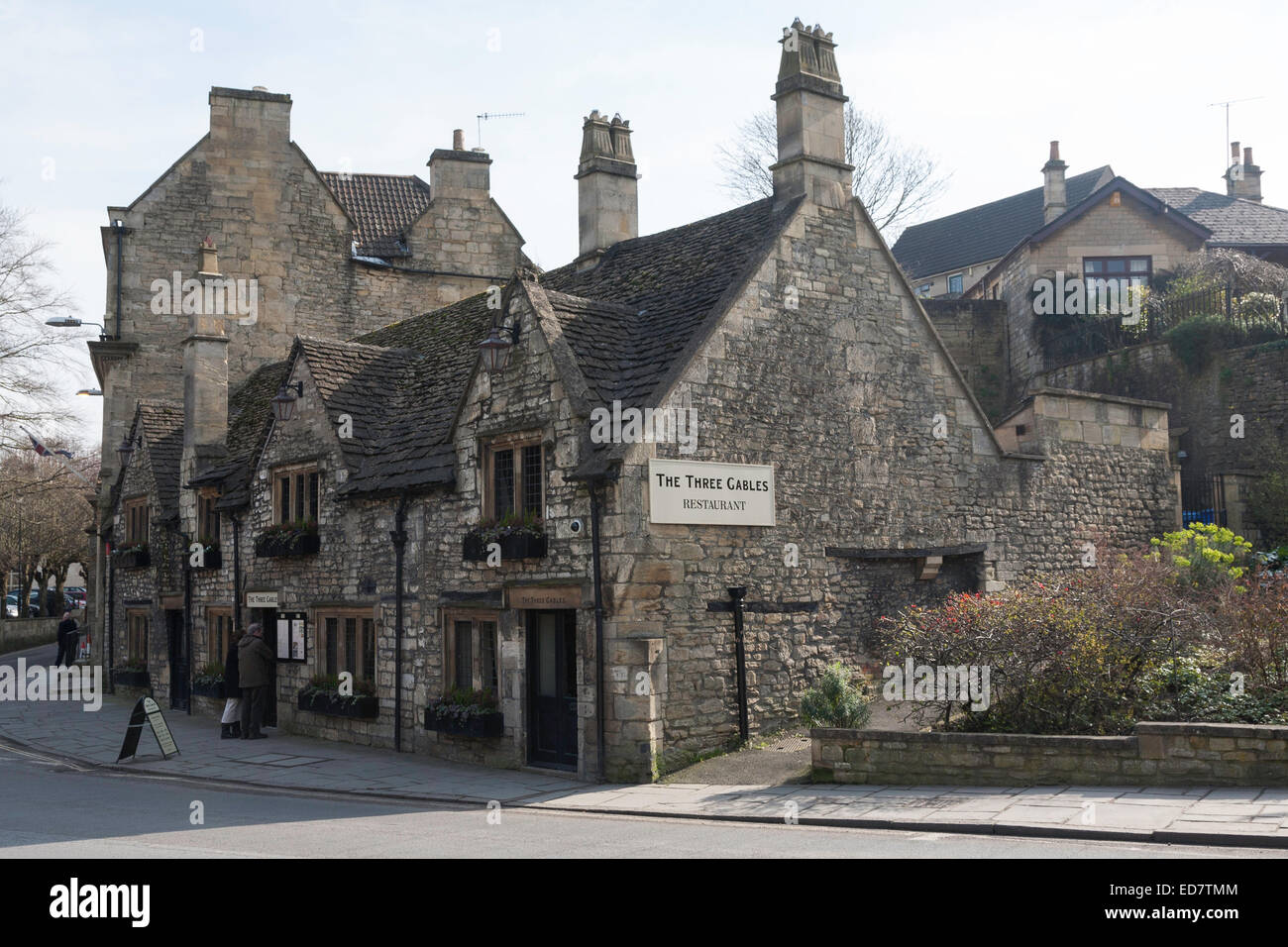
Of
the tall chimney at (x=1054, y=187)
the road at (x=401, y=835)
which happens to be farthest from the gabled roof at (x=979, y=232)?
the road at (x=401, y=835)

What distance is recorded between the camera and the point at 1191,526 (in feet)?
71.1

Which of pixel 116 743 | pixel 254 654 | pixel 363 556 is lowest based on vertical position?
pixel 116 743

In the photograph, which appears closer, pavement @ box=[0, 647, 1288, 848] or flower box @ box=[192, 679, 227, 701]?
pavement @ box=[0, 647, 1288, 848]

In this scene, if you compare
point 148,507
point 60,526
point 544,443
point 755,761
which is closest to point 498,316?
point 544,443

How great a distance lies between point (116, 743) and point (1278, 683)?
58.4 ft

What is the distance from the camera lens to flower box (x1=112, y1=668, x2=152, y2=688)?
28.7 m

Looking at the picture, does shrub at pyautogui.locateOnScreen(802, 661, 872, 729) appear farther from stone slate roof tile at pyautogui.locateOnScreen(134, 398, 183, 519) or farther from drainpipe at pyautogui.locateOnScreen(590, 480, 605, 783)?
stone slate roof tile at pyautogui.locateOnScreen(134, 398, 183, 519)

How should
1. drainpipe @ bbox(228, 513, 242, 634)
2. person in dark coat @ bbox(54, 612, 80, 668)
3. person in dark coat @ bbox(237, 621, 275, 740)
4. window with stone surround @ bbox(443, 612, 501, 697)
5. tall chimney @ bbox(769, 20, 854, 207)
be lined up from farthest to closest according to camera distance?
1. person in dark coat @ bbox(54, 612, 80, 668)
2. drainpipe @ bbox(228, 513, 242, 634)
3. person in dark coat @ bbox(237, 621, 275, 740)
4. tall chimney @ bbox(769, 20, 854, 207)
5. window with stone surround @ bbox(443, 612, 501, 697)

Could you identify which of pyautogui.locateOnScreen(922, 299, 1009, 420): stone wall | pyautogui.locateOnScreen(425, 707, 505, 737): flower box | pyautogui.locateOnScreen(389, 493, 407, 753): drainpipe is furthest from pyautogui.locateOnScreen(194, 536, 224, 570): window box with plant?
pyautogui.locateOnScreen(922, 299, 1009, 420): stone wall

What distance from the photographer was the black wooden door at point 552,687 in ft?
51.6

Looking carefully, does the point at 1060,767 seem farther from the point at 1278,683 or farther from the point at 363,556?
the point at 363,556

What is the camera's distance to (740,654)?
15.8 metres

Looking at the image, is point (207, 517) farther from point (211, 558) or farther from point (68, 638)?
point (68, 638)

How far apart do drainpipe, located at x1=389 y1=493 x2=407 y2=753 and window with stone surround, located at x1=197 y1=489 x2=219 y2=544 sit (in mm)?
8367
